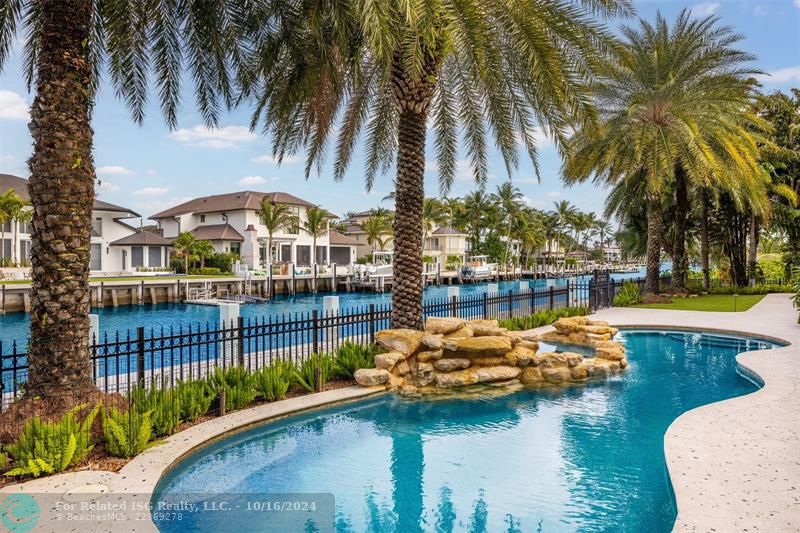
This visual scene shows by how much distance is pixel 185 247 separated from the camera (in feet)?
167

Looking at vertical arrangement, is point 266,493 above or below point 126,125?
below

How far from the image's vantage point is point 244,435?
775 cm

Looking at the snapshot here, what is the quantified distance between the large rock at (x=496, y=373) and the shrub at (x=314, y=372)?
10.2 feet

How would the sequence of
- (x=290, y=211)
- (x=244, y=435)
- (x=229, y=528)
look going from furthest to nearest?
(x=290, y=211)
(x=244, y=435)
(x=229, y=528)

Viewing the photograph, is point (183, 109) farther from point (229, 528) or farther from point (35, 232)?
point (229, 528)

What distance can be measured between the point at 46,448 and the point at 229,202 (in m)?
56.6

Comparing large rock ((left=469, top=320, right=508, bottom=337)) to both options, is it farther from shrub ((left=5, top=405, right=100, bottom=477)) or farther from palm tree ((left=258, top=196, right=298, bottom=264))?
palm tree ((left=258, top=196, right=298, bottom=264))

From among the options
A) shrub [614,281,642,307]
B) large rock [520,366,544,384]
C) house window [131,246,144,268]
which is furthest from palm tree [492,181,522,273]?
large rock [520,366,544,384]

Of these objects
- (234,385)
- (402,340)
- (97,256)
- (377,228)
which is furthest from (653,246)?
(97,256)

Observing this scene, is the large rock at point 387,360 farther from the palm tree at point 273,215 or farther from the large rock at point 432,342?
the palm tree at point 273,215

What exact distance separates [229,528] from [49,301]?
3.96m

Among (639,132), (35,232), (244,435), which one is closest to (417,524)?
(244,435)

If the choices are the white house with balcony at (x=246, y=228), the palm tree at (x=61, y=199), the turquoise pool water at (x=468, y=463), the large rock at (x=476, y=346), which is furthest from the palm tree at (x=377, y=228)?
the palm tree at (x=61, y=199)

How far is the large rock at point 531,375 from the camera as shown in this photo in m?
11.4
